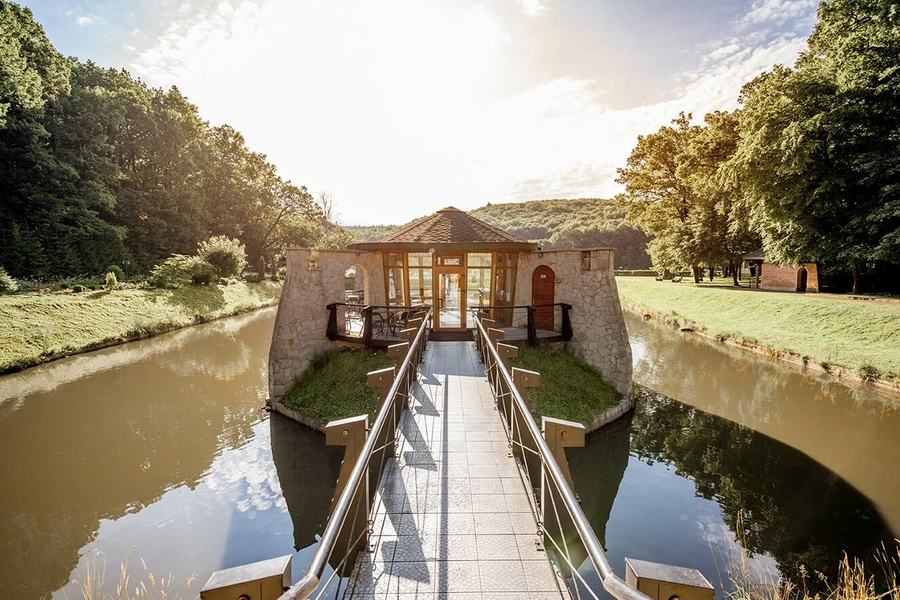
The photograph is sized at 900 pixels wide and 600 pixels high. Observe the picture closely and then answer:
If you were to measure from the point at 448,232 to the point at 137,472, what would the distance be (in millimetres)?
10390

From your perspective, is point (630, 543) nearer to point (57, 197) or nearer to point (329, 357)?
point (329, 357)

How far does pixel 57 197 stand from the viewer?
24422 mm

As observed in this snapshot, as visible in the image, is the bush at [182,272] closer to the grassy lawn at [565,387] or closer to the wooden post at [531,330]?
the wooden post at [531,330]

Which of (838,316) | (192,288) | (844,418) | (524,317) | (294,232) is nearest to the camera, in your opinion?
(844,418)

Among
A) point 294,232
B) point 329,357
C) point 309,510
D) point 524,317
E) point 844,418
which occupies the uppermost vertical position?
point 294,232

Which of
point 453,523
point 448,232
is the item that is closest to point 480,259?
point 448,232

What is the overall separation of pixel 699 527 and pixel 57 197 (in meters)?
34.7

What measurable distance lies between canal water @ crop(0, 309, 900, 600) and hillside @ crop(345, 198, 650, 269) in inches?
903

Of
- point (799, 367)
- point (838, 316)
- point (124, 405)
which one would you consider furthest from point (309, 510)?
point (838, 316)

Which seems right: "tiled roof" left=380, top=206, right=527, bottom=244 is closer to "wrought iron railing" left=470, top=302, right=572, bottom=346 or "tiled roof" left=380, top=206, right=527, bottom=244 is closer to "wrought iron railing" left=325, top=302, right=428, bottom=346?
"wrought iron railing" left=325, top=302, right=428, bottom=346

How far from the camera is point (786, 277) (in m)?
25.9

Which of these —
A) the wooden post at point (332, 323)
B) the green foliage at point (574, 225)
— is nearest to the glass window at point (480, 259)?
the wooden post at point (332, 323)

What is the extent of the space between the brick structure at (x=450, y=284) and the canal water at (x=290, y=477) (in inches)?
82.7

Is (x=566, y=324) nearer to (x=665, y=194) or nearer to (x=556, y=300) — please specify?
(x=556, y=300)
